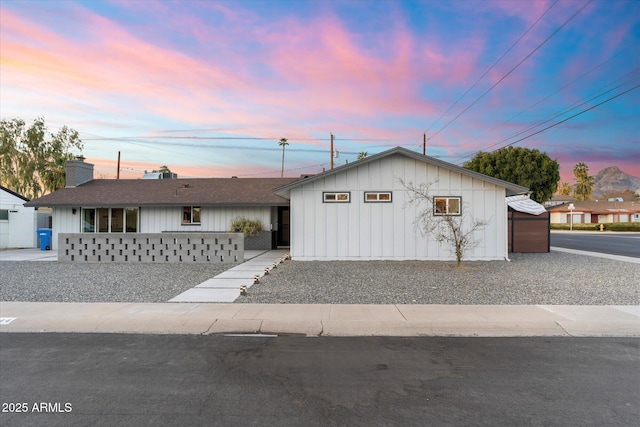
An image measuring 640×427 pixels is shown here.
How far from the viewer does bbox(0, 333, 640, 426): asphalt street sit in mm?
3650

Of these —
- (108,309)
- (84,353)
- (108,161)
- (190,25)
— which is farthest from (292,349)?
(108,161)

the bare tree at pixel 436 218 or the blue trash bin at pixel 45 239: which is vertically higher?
the bare tree at pixel 436 218

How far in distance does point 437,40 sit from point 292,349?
16.0 m

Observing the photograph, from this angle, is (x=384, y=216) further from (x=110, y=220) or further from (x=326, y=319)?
(x=110, y=220)

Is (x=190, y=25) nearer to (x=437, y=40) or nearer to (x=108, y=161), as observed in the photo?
(x=437, y=40)

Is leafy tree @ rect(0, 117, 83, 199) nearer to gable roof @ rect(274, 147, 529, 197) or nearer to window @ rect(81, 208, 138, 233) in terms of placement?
window @ rect(81, 208, 138, 233)

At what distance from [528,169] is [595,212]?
39.8 m

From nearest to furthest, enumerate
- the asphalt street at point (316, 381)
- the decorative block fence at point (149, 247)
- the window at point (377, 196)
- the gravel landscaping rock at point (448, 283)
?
the asphalt street at point (316, 381)
the gravel landscaping rock at point (448, 283)
the decorative block fence at point (149, 247)
the window at point (377, 196)

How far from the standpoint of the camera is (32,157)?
37.1 m

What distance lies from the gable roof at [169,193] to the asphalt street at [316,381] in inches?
598

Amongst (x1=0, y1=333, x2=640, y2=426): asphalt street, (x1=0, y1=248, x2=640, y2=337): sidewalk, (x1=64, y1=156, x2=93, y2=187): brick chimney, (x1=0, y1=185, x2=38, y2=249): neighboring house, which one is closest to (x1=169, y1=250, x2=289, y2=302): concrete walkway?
(x1=0, y1=248, x2=640, y2=337): sidewalk

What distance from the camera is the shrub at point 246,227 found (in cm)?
2081

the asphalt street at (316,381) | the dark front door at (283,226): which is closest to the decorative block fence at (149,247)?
the dark front door at (283,226)

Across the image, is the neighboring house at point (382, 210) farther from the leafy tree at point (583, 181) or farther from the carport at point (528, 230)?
the leafy tree at point (583, 181)
